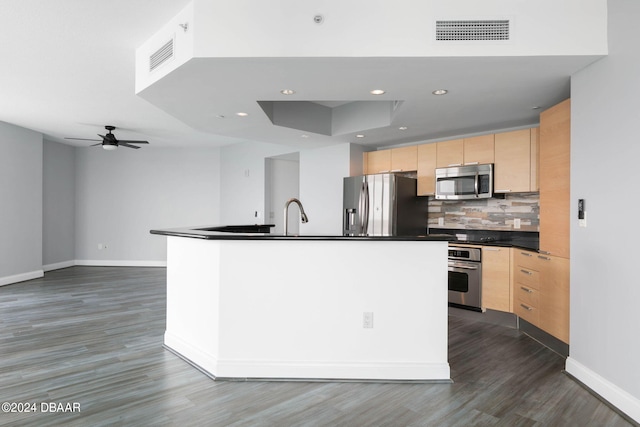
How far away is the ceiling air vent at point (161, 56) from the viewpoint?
2867 millimetres

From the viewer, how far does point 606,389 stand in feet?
8.29

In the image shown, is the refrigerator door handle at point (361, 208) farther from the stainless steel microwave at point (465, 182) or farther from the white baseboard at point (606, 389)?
the white baseboard at point (606, 389)

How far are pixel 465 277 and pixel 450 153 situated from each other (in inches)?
61.9

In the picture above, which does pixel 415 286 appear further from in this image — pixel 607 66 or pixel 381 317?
pixel 607 66

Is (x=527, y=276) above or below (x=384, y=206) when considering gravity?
below

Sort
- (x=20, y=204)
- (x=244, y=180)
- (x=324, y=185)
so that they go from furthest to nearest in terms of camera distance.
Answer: (x=244, y=180) < (x=20, y=204) < (x=324, y=185)

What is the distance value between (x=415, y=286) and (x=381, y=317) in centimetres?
33

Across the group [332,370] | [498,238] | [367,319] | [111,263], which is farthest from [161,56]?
[111,263]

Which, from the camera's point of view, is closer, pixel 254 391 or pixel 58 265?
pixel 254 391

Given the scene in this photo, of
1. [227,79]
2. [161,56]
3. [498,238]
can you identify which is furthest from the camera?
[498,238]

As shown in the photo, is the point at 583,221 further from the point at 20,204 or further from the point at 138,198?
the point at 138,198

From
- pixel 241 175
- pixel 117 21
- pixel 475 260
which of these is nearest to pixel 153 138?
pixel 241 175

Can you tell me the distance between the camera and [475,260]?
4.46 m

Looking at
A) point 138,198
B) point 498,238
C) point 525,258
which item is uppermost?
point 138,198
